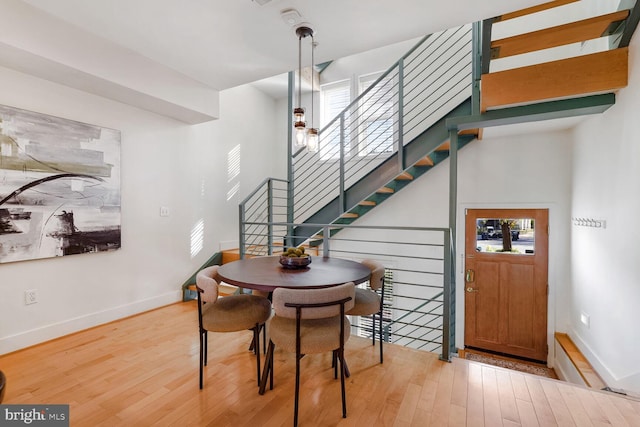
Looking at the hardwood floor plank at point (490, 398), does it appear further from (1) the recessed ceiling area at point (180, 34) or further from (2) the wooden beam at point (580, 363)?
(1) the recessed ceiling area at point (180, 34)

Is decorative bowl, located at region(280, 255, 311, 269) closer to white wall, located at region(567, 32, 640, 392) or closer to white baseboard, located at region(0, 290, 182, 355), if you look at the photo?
white baseboard, located at region(0, 290, 182, 355)

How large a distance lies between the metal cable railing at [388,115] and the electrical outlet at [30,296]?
3.18 meters

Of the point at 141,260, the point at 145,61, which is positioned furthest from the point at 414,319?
the point at 145,61

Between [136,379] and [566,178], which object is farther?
[566,178]

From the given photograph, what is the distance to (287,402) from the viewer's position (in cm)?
187

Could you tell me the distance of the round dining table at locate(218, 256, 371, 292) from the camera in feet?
5.87

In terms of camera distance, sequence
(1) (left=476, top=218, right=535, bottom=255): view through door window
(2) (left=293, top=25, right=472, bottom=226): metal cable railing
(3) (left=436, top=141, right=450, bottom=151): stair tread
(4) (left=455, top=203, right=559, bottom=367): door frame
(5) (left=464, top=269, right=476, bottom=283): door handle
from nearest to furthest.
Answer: (3) (left=436, top=141, right=450, bottom=151): stair tread < (4) (left=455, top=203, right=559, bottom=367): door frame < (1) (left=476, top=218, right=535, bottom=255): view through door window < (5) (left=464, top=269, right=476, bottom=283): door handle < (2) (left=293, top=25, right=472, bottom=226): metal cable railing

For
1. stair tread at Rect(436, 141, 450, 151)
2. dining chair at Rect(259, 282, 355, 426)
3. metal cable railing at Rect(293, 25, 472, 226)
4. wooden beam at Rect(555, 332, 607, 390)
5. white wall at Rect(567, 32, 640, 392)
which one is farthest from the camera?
metal cable railing at Rect(293, 25, 472, 226)

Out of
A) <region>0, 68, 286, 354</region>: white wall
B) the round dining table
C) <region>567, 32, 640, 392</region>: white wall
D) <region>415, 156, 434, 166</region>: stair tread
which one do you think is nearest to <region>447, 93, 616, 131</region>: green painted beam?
<region>567, 32, 640, 392</region>: white wall

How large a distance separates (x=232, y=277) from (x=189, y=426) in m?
0.85

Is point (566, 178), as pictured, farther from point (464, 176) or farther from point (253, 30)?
point (253, 30)

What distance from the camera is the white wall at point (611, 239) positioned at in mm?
2164
